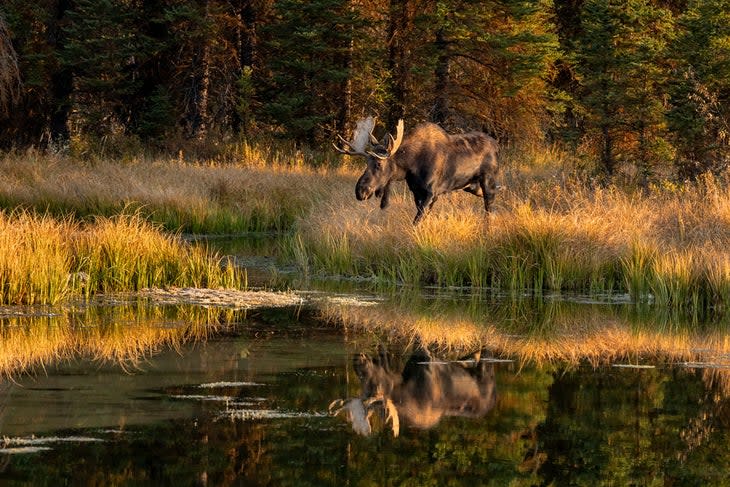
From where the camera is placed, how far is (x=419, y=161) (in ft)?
56.7

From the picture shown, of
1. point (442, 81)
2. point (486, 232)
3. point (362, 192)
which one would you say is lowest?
point (486, 232)

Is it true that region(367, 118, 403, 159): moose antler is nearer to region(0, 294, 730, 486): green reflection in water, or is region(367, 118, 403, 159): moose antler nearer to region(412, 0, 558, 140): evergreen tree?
region(0, 294, 730, 486): green reflection in water

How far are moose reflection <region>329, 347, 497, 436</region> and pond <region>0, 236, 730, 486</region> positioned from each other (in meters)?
0.02

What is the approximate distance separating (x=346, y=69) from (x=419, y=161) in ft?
46.3

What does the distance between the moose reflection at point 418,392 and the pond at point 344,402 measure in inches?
0.8

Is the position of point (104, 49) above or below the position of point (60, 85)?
above

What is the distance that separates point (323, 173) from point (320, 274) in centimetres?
935

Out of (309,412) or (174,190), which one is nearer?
(309,412)

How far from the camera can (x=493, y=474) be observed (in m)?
6.38

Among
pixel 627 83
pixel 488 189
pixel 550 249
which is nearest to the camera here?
pixel 550 249

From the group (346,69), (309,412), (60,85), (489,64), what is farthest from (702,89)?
(60,85)

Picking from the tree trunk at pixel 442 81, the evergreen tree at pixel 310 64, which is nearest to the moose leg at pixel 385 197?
the evergreen tree at pixel 310 64

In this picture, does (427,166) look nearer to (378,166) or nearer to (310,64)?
(378,166)

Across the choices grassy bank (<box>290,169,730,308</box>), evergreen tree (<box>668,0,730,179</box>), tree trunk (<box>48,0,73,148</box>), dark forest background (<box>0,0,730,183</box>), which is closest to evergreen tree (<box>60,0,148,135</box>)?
dark forest background (<box>0,0,730,183</box>)
